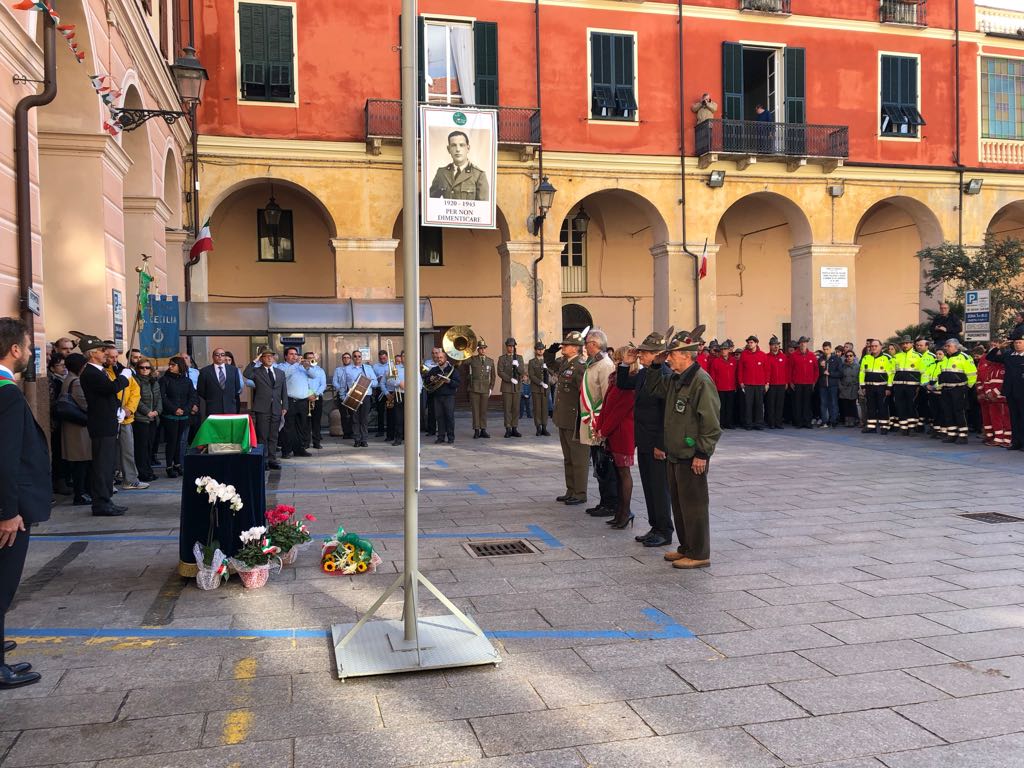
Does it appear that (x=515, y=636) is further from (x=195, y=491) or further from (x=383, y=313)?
(x=383, y=313)

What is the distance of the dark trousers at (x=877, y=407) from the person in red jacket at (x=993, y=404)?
7.32 feet

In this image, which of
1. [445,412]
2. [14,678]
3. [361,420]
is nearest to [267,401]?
[361,420]

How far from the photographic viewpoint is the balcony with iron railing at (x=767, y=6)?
22.3m

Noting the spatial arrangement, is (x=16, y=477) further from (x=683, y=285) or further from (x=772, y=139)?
(x=772, y=139)

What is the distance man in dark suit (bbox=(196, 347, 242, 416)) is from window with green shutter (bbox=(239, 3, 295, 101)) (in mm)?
10278

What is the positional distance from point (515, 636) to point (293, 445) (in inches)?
379

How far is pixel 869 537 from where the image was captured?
24.1 ft

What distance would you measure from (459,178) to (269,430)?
344 inches

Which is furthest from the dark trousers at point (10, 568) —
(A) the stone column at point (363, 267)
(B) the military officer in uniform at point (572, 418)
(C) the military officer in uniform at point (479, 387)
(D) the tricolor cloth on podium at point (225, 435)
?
(A) the stone column at point (363, 267)

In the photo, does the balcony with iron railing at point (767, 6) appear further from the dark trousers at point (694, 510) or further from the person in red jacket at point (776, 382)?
the dark trousers at point (694, 510)

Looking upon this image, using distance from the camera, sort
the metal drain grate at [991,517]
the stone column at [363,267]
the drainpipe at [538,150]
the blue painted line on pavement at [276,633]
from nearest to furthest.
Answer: the blue painted line on pavement at [276,633]
the metal drain grate at [991,517]
the stone column at [363,267]
the drainpipe at [538,150]

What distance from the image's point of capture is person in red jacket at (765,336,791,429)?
716 inches

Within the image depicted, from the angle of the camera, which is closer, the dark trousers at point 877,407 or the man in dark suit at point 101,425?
the man in dark suit at point 101,425

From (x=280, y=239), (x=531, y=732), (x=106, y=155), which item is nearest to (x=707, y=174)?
(x=280, y=239)
